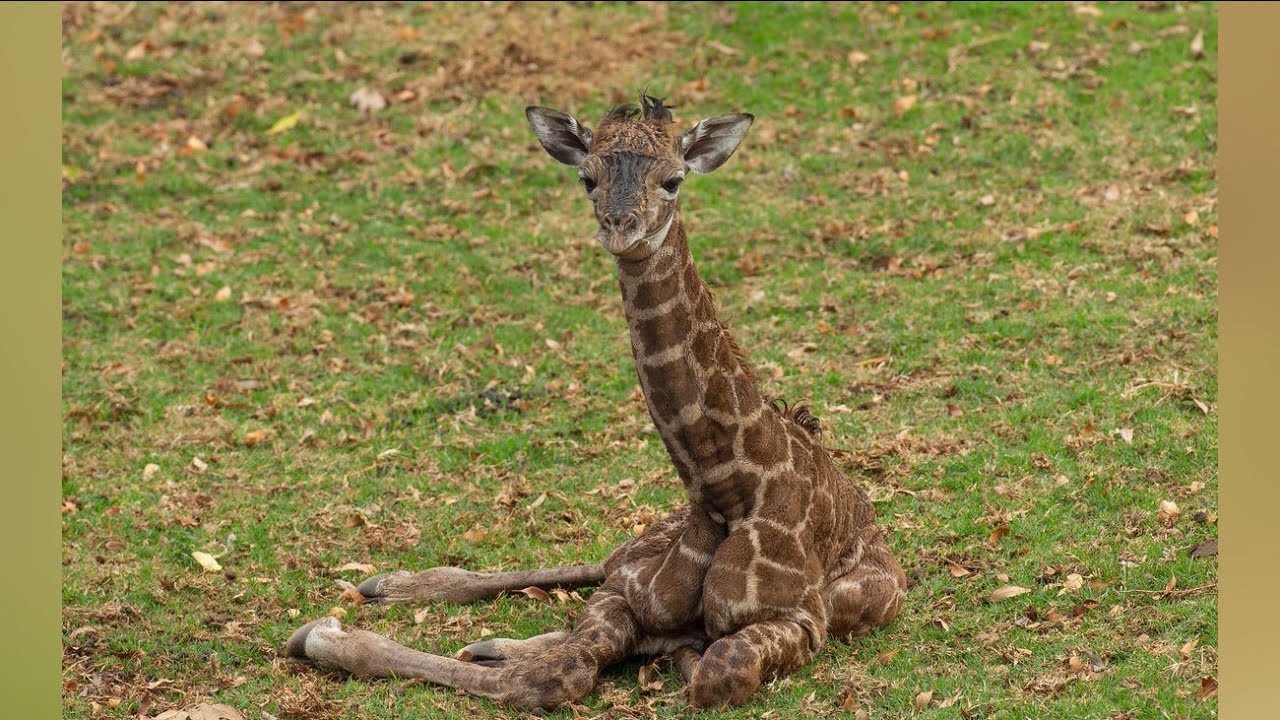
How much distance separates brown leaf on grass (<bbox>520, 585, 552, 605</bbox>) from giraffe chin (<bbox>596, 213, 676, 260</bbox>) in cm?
215

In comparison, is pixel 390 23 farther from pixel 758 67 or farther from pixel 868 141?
pixel 868 141

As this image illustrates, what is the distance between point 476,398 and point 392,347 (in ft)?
4.09

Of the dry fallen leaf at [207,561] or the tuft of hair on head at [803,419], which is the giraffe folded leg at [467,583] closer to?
the dry fallen leaf at [207,561]

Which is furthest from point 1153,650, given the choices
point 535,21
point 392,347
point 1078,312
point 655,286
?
point 535,21

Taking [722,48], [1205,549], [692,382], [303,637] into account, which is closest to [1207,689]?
[1205,549]

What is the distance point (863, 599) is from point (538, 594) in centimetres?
178

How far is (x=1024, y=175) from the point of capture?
518 inches

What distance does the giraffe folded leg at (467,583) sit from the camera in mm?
7812

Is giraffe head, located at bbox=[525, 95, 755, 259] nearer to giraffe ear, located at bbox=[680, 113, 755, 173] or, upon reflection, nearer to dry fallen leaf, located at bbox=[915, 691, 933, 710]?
giraffe ear, located at bbox=[680, 113, 755, 173]

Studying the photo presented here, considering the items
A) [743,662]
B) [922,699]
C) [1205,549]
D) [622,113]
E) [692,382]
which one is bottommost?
[1205,549]

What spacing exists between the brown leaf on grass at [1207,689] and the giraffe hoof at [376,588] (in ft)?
13.3

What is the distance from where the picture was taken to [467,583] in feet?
25.7

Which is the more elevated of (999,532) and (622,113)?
(622,113)

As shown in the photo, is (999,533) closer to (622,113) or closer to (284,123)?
(622,113)
